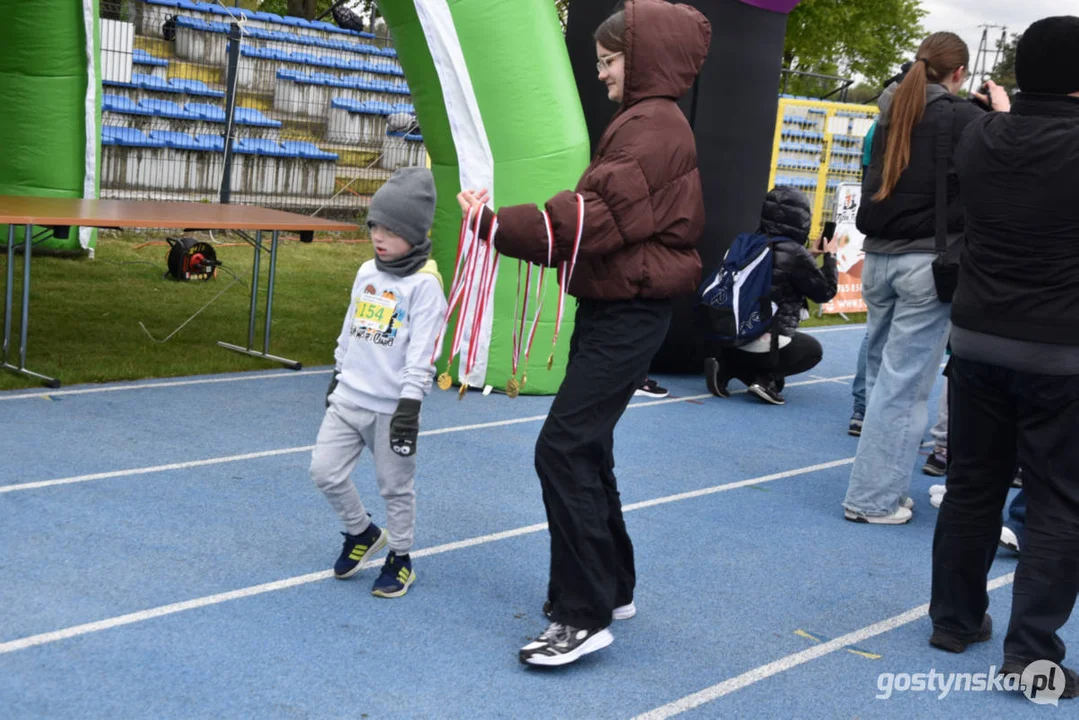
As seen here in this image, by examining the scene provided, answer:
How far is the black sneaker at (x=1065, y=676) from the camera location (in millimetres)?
4062

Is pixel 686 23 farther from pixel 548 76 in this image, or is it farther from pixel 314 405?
pixel 314 405

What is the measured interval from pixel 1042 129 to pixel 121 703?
3408 millimetres

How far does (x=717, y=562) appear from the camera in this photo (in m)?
5.23

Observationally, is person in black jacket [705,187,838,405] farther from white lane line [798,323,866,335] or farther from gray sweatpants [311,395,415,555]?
gray sweatpants [311,395,415,555]

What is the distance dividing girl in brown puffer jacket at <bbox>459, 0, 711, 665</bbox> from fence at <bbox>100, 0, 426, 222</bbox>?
11.7 metres

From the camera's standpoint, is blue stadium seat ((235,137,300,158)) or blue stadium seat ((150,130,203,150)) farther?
blue stadium seat ((235,137,300,158))

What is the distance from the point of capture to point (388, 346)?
4.30 meters

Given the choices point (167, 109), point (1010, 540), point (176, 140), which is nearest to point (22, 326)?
point (1010, 540)

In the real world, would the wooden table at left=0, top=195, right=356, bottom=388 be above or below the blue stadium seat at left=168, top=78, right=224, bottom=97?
below

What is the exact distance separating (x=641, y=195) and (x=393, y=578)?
1755 millimetres

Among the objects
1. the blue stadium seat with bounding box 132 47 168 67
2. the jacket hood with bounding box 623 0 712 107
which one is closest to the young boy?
the jacket hood with bounding box 623 0 712 107

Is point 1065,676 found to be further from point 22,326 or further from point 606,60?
point 22,326

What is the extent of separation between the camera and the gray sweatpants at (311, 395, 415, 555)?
433 centimetres

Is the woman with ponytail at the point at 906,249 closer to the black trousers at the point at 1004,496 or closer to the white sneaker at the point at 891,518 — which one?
the white sneaker at the point at 891,518
